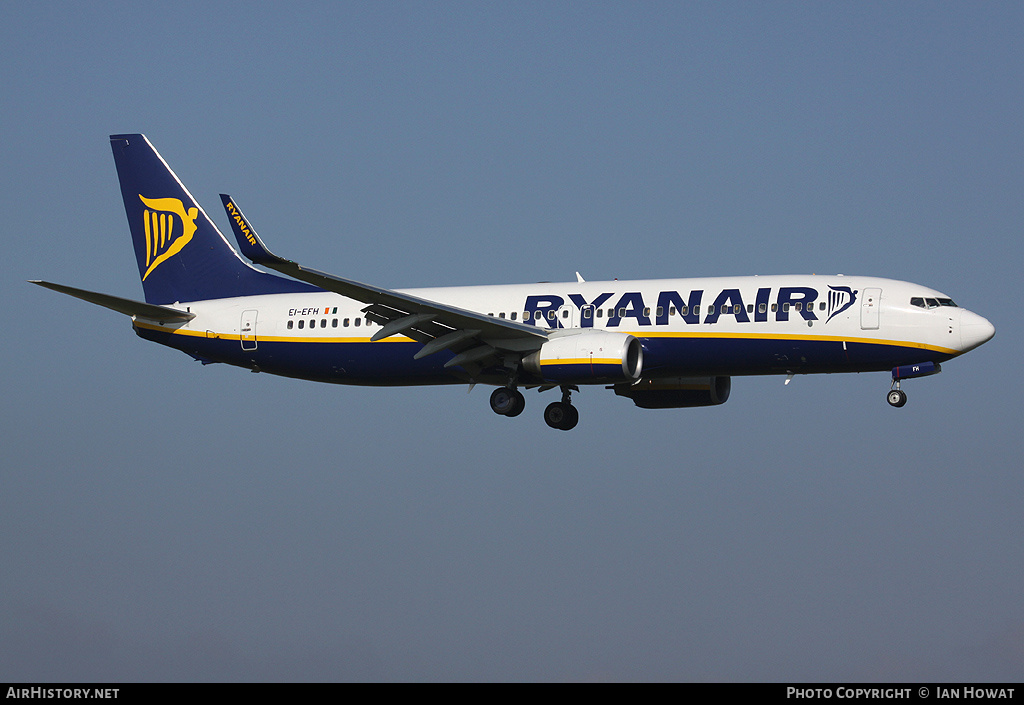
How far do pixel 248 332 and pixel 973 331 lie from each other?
2341 cm

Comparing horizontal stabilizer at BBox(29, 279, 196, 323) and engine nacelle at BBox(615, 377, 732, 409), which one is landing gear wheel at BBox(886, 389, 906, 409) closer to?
engine nacelle at BBox(615, 377, 732, 409)

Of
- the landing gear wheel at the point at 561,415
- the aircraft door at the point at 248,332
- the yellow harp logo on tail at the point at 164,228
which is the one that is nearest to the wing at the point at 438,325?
the landing gear wheel at the point at 561,415

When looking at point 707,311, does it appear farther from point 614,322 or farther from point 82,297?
point 82,297

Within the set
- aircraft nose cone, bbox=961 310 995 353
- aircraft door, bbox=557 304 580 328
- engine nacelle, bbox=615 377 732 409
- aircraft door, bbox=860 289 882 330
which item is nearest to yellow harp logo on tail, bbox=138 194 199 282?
aircraft door, bbox=557 304 580 328

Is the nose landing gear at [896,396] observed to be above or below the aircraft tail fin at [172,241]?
below

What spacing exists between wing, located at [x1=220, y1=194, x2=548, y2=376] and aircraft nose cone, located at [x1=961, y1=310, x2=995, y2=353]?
40.1ft

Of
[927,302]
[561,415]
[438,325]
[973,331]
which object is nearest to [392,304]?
[438,325]

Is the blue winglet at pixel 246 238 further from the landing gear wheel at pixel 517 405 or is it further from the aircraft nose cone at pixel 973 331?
the aircraft nose cone at pixel 973 331

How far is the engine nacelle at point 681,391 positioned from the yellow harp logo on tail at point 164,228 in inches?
660

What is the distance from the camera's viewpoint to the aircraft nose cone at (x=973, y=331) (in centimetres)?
4334
